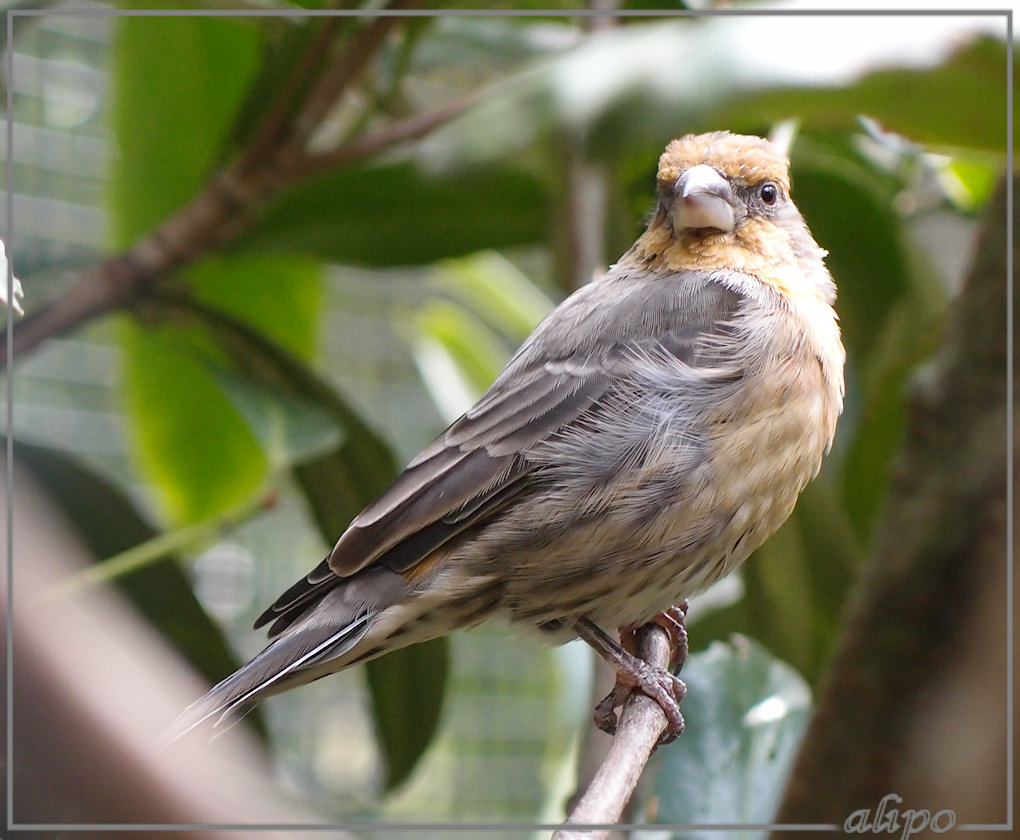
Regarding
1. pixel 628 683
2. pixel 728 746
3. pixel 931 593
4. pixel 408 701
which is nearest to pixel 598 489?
pixel 628 683

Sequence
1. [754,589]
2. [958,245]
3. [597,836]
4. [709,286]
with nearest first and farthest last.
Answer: [597,836], [709,286], [754,589], [958,245]

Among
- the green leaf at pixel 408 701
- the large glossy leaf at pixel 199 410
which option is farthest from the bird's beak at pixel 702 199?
the large glossy leaf at pixel 199 410

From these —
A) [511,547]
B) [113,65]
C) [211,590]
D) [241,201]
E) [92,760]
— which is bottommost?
[211,590]

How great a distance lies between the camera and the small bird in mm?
1539

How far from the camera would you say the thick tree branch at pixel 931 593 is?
177cm

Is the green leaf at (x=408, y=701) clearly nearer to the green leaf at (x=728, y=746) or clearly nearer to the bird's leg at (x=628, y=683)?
the green leaf at (x=728, y=746)

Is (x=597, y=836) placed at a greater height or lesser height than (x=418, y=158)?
lesser

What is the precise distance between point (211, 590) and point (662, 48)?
8.11 feet

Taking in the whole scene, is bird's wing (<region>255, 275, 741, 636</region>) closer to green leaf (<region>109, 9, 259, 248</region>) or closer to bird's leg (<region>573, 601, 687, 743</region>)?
bird's leg (<region>573, 601, 687, 743</region>)

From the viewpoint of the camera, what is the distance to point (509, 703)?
423 centimetres

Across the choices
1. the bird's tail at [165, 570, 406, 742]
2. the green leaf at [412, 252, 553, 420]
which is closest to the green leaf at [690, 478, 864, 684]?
the green leaf at [412, 252, 553, 420]

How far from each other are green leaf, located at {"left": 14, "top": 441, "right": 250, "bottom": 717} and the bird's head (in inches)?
44.5

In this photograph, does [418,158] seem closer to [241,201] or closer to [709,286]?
[241,201]

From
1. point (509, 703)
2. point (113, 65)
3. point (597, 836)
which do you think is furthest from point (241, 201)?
point (509, 703)
